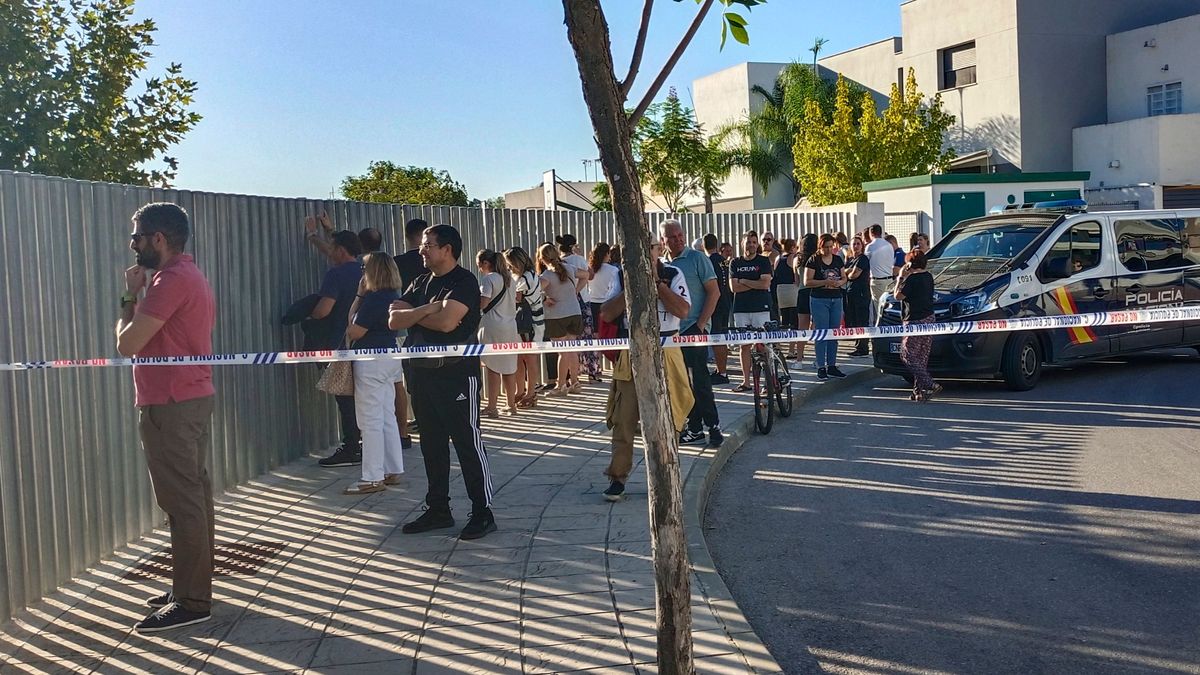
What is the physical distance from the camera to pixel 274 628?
5.70 metres

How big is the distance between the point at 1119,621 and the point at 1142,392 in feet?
27.6

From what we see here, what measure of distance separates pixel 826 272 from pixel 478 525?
327 inches

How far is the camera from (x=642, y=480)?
898 cm

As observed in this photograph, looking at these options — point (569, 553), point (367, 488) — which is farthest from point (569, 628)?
point (367, 488)

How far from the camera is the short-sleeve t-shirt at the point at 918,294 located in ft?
42.4

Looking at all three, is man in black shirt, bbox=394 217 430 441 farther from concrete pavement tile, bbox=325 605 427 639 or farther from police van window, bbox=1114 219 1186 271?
police van window, bbox=1114 219 1186 271

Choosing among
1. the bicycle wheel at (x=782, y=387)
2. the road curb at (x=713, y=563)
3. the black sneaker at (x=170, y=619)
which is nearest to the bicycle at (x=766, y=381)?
the bicycle wheel at (x=782, y=387)

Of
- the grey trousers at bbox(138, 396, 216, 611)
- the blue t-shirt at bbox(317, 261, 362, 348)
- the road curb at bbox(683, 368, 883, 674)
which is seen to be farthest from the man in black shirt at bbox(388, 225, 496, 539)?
the blue t-shirt at bbox(317, 261, 362, 348)

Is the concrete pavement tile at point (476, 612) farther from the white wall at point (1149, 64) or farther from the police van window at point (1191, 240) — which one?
the white wall at point (1149, 64)

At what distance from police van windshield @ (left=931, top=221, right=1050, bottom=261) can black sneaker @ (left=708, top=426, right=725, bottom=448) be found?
5366mm

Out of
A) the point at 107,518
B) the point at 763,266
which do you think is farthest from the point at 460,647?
the point at 763,266

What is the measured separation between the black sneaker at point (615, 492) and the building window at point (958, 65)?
36287 millimetres

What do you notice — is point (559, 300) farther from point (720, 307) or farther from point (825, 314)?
point (825, 314)

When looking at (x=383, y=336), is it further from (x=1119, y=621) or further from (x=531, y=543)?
(x=1119, y=621)
